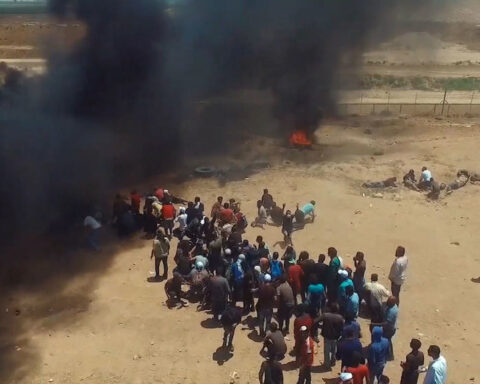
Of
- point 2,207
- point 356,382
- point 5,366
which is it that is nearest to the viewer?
point 356,382

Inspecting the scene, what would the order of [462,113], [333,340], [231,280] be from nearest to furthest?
[333,340]
[231,280]
[462,113]

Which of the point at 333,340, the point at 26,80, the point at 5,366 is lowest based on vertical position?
the point at 5,366

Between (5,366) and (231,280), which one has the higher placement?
(231,280)

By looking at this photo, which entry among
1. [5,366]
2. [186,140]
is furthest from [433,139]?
[5,366]

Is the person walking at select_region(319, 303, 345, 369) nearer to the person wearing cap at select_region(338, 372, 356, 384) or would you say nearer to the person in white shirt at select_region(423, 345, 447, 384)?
the person wearing cap at select_region(338, 372, 356, 384)

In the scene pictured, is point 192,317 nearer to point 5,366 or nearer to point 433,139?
point 5,366

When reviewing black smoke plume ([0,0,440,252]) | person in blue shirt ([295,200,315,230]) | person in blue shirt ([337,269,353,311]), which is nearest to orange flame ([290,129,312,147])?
black smoke plume ([0,0,440,252])

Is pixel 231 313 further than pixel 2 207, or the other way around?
pixel 2 207

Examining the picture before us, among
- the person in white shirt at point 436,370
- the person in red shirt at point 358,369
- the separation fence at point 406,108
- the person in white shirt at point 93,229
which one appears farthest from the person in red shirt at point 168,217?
the separation fence at point 406,108
